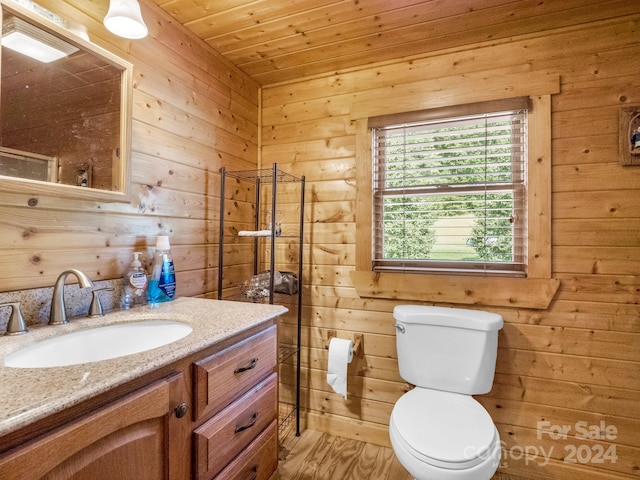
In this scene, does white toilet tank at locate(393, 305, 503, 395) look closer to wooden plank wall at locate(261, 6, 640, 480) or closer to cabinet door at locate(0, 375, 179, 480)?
wooden plank wall at locate(261, 6, 640, 480)

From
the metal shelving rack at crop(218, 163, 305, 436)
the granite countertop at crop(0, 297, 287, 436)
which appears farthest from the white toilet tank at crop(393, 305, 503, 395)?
the granite countertop at crop(0, 297, 287, 436)

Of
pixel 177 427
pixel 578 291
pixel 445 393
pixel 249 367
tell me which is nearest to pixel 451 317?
pixel 445 393

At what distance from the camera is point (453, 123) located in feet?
5.81

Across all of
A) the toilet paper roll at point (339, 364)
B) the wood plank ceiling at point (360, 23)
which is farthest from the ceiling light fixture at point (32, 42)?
the toilet paper roll at point (339, 364)

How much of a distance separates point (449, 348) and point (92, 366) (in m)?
1.39

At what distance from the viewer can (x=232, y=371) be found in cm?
102

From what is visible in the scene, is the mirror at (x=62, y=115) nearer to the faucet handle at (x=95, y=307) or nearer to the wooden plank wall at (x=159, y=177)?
the wooden plank wall at (x=159, y=177)

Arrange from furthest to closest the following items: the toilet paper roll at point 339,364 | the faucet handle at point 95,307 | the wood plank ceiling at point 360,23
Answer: the toilet paper roll at point 339,364
the wood plank ceiling at point 360,23
the faucet handle at point 95,307

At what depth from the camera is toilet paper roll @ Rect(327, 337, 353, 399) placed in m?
1.76

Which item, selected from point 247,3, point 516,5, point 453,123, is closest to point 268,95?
point 247,3

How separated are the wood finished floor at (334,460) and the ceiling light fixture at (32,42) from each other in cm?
193

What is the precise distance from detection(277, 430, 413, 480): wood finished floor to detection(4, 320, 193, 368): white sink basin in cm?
100

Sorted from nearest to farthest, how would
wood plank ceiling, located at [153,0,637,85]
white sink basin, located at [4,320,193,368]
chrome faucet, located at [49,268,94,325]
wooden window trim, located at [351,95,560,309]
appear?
white sink basin, located at [4,320,193,368]
chrome faucet, located at [49,268,94,325]
wood plank ceiling, located at [153,0,637,85]
wooden window trim, located at [351,95,560,309]

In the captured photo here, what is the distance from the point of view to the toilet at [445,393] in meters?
1.09
